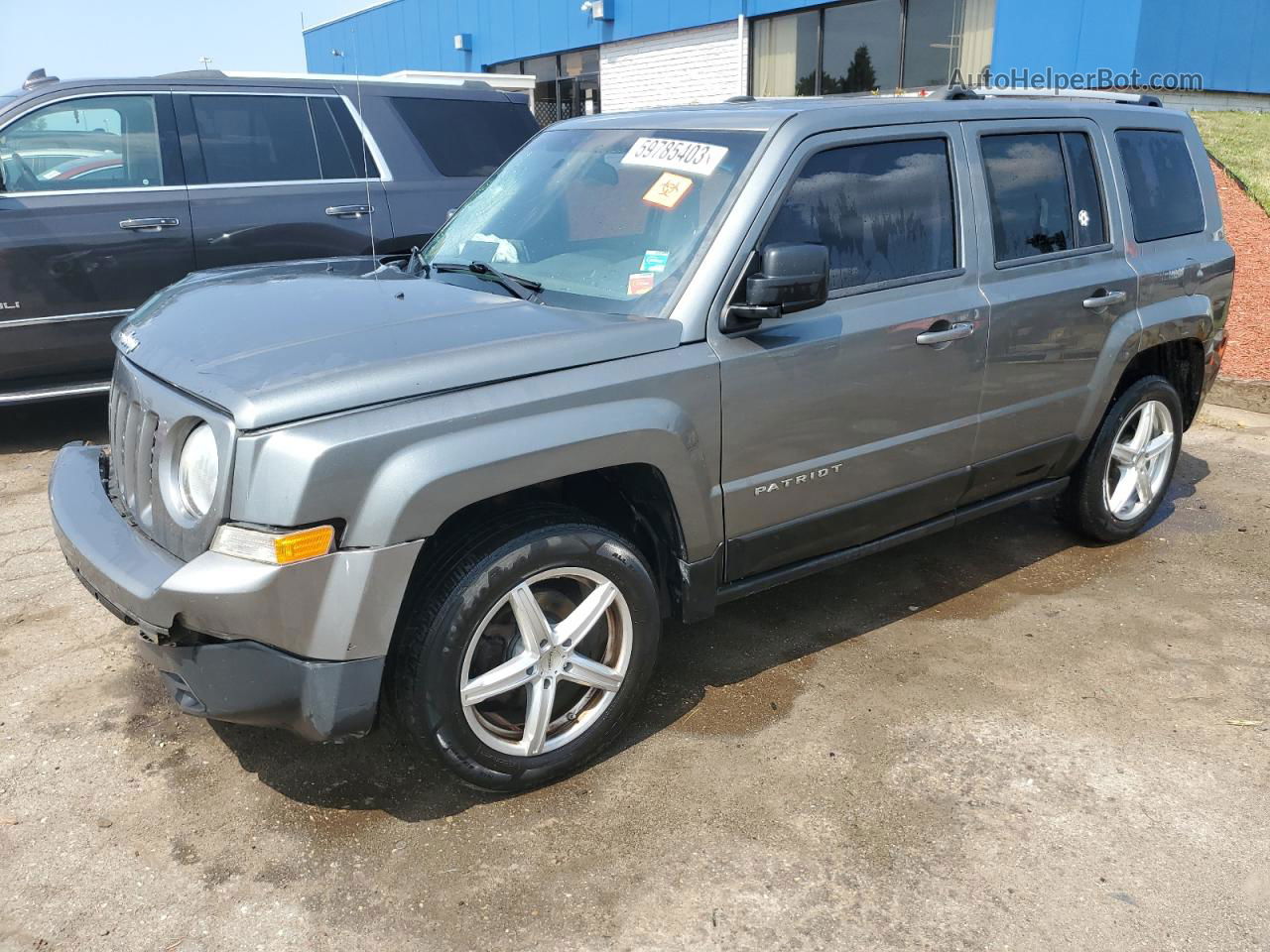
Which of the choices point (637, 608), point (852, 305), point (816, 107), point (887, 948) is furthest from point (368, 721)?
point (816, 107)

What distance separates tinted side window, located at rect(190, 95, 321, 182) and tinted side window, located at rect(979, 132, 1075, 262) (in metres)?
4.39

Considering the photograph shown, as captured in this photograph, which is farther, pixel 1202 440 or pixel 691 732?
pixel 1202 440

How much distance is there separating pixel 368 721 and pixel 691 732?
1148 millimetres

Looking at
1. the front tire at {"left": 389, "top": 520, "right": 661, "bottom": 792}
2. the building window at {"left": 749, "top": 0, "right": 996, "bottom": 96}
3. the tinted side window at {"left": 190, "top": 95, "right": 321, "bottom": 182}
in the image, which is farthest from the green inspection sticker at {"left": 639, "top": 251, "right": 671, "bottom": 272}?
the building window at {"left": 749, "top": 0, "right": 996, "bottom": 96}

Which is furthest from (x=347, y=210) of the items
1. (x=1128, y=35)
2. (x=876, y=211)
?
(x=1128, y=35)

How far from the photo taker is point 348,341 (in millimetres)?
2812

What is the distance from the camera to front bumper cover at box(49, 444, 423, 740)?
8.21ft

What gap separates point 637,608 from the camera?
315 centimetres

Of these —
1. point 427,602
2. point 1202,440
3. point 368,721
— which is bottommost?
point 1202,440

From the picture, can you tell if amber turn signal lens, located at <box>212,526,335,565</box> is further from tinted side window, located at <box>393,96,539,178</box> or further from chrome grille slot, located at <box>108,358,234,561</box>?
tinted side window, located at <box>393,96,539,178</box>

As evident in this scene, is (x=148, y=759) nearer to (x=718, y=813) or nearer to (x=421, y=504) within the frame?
(x=421, y=504)

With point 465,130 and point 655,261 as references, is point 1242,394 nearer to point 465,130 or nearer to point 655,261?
point 465,130

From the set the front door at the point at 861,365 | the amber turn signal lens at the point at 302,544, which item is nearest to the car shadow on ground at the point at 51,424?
the amber turn signal lens at the point at 302,544

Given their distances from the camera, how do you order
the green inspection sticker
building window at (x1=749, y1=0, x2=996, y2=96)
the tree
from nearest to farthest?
the green inspection sticker → building window at (x1=749, y1=0, x2=996, y2=96) → the tree
